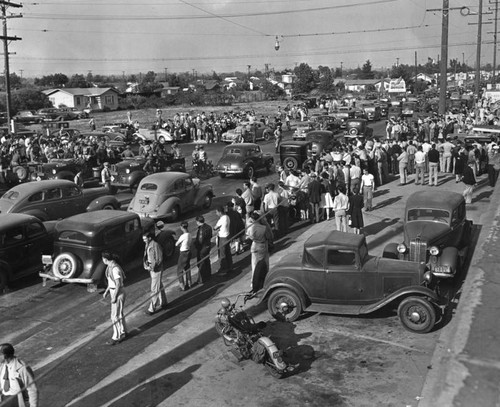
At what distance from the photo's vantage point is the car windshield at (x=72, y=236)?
492 inches

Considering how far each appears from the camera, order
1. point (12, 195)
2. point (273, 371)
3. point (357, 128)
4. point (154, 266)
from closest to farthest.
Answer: point (273, 371) < point (154, 266) < point (12, 195) < point (357, 128)

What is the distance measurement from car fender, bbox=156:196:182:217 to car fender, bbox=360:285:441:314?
9252mm

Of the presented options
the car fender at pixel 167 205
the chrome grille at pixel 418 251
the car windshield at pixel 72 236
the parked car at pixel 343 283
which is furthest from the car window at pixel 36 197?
the chrome grille at pixel 418 251

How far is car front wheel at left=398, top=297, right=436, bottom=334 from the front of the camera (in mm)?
9719

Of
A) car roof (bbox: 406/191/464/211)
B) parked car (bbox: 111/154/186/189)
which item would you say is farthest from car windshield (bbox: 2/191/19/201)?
car roof (bbox: 406/191/464/211)

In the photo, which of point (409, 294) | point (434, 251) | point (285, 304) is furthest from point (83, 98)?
point (409, 294)

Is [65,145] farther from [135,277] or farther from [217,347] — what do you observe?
[217,347]

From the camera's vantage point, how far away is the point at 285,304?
418 inches

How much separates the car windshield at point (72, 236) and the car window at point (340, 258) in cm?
549

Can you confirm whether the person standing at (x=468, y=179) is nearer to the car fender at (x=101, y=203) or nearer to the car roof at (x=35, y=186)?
the car fender at (x=101, y=203)

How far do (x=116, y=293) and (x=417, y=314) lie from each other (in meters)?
5.27

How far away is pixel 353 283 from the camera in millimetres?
10383

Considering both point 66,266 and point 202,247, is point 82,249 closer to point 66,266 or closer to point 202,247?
point 66,266

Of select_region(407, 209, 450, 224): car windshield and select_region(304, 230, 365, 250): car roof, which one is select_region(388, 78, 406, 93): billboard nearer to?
select_region(407, 209, 450, 224): car windshield
